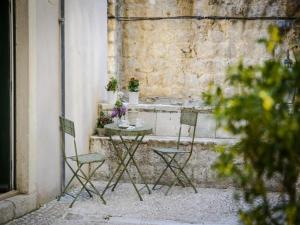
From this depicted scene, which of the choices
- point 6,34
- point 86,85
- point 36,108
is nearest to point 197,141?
point 86,85

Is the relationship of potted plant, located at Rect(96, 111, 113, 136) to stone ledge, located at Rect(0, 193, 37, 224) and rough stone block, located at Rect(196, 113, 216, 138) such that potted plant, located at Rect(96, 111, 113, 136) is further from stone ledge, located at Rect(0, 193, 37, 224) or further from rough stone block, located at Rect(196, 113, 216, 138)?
stone ledge, located at Rect(0, 193, 37, 224)

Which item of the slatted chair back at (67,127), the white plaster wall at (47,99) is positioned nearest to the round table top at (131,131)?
the slatted chair back at (67,127)

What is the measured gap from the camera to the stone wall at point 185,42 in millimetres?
9930

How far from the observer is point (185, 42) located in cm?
1013

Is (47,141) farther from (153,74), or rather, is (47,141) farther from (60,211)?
(153,74)

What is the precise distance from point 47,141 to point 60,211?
0.85 meters

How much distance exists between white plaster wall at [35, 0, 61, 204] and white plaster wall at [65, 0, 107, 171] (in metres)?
0.41

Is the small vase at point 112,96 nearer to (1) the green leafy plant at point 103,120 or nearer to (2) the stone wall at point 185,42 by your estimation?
(1) the green leafy plant at point 103,120

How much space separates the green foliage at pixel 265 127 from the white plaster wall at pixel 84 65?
4854 millimetres

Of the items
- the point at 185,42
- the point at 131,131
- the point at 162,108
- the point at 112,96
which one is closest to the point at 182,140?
the point at 162,108

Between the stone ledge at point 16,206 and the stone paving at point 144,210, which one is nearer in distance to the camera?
the stone ledge at point 16,206

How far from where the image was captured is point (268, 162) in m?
1.80

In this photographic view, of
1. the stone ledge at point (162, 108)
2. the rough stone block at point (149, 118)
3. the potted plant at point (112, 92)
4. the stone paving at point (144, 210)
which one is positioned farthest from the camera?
the potted plant at point (112, 92)

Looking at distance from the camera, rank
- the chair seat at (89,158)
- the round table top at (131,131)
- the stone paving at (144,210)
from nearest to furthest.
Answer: the stone paving at (144,210) → the chair seat at (89,158) → the round table top at (131,131)
